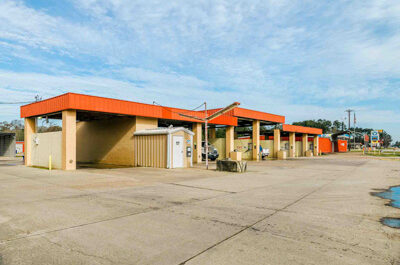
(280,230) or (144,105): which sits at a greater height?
(144,105)

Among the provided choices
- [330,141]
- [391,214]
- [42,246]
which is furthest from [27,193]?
[330,141]

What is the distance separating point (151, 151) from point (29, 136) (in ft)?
37.4

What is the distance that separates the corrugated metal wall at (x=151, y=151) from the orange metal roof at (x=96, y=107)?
240cm

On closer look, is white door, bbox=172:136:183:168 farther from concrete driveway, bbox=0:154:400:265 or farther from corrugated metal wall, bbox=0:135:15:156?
corrugated metal wall, bbox=0:135:15:156

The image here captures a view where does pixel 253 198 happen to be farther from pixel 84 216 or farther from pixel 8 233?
pixel 8 233

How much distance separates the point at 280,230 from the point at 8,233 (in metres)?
5.16

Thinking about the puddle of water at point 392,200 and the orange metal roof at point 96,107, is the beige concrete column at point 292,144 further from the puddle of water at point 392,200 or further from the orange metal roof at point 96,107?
the puddle of water at point 392,200

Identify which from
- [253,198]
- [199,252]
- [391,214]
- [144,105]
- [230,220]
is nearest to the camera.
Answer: [199,252]

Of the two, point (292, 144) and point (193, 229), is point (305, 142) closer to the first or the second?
point (292, 144)

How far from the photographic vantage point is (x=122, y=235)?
16.1 ft

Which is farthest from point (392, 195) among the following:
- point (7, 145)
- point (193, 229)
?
point (7, 145)

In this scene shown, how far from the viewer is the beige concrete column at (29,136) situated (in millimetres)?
22625

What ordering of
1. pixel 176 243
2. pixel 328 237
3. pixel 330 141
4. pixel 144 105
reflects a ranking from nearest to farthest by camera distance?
pixel 176 243, pixel 328 237, pixel 144 105, pixel 330 141

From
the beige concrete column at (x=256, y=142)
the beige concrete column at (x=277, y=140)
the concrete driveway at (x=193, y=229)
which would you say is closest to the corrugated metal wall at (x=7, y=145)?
the beige concrete column at (x=256, y=142)
